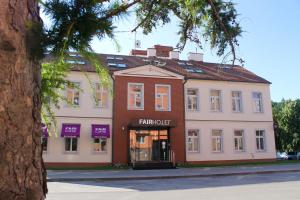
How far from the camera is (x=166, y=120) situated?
1037 inches

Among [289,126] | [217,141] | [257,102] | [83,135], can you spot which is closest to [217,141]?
[217,141]

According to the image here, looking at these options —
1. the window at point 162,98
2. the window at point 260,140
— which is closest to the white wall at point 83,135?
the window at point 162,98

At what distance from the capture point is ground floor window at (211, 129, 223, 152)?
2869 cm

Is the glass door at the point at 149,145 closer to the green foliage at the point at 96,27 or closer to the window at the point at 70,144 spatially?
the window at the point at 70,144

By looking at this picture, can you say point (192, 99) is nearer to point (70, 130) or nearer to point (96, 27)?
point (70, 130)

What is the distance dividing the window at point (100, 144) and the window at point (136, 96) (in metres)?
3.22

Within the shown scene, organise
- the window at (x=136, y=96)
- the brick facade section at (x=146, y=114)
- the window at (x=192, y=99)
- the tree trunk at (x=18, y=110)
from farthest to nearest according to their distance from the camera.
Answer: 1. the window at (x=192, y=99)
2. the window at (x=136, y=96)
3. the brick facade section at (x=146, y=114)
4. the tree trunk at (x=18, y=110)

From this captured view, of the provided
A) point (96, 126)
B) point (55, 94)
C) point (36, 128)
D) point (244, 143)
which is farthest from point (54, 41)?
point (244, 143)

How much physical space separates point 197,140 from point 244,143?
435cm

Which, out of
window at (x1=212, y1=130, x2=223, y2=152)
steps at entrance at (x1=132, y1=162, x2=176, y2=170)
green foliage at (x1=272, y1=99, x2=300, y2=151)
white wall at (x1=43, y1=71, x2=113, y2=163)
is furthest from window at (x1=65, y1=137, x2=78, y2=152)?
green foliage at (x1=272, y1=99, x2=300, y2=151)

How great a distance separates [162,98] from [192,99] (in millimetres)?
Result: 2871

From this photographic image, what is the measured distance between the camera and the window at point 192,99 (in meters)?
28.6

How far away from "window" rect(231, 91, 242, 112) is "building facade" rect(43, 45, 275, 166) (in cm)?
9

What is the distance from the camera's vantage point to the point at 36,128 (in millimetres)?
1439
